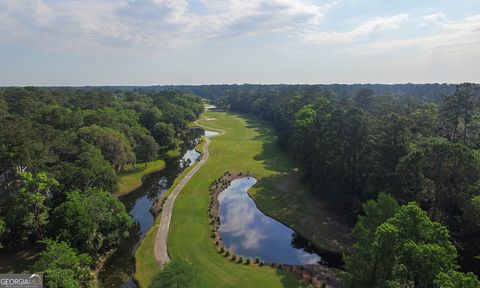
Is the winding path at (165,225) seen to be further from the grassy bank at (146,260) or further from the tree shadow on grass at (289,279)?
the tree shadow on grass at (289,279)

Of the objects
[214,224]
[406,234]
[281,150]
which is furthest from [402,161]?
[281,150]

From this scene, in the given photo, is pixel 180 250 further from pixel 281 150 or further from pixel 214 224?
pixel 281 150

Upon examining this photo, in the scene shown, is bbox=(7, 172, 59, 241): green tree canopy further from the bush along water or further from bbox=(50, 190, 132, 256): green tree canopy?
the bush along water

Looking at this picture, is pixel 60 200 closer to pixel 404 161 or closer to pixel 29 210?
pixel 29 210

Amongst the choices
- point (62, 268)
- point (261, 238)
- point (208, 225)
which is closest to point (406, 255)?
point (261, 238)

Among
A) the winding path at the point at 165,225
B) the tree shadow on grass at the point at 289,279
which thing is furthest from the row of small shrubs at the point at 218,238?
the winding path at the point at 165,225
